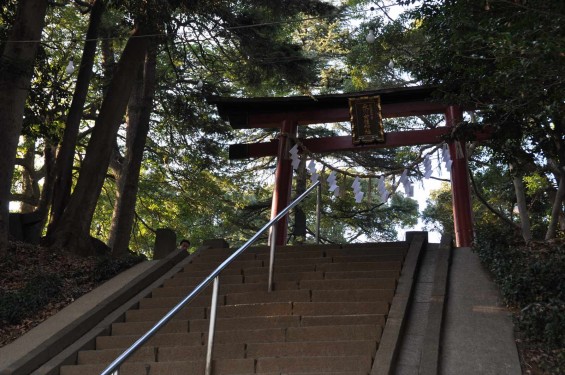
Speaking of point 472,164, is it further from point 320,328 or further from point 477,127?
point 320,328

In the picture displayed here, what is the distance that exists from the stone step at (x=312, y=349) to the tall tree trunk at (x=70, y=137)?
710cm

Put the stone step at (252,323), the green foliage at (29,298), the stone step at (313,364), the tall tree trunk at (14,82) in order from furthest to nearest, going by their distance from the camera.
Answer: the tall tree trunk at (14,82) < the green foliage at (29,298) < the stone step at (252,323) < the stone step at (313,364)

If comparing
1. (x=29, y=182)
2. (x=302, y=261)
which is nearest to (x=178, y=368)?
(x=302, y=261)

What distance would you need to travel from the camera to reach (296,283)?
8.23 meters

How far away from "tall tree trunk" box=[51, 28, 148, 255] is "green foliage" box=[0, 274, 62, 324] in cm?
257

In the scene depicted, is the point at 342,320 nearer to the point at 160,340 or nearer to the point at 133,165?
→ the point at 160,340

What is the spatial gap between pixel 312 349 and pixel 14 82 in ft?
24.7

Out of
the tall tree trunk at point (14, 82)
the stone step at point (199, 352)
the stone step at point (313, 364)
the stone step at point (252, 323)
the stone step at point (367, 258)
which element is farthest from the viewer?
the tall tree trunk at point (14, 82)

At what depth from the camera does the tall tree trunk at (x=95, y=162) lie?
39.5 feet

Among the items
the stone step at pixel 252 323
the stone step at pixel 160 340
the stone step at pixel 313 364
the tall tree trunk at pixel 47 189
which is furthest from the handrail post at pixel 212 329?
the tall tree trunk at pixel 47 189

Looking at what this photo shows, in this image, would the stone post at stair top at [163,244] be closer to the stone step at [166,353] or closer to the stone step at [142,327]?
the stone step at [142,327]

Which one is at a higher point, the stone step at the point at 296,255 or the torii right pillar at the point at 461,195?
the torii right pillar at the point at 461,195

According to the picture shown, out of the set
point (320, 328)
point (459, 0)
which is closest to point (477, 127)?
point (459, 0)

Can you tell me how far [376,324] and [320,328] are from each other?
54cm
